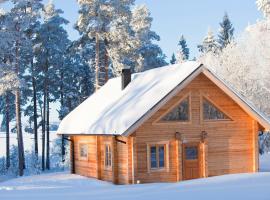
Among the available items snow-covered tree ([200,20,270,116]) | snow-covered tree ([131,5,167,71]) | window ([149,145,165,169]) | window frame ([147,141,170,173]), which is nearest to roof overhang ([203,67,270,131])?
window frame ([147,141,170,173])

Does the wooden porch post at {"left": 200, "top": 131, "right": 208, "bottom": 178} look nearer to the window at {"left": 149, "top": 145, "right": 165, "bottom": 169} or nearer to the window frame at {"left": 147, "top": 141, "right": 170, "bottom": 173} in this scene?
the window frame at {"left": 147, "top": 141, "right": 170, "bottom": 173}

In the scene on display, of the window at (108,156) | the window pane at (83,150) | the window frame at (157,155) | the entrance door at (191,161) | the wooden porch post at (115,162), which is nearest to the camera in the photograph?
the window frame at (157,155)

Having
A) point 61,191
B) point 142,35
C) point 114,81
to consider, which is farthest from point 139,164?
point 142,35

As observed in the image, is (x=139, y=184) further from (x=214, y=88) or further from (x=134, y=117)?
(x=214, y=88)

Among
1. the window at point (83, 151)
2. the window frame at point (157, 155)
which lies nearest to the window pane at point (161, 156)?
the window frame at point (157, 155)

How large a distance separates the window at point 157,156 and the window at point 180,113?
4.85 ft

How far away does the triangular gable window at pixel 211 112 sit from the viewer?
83.7 feet

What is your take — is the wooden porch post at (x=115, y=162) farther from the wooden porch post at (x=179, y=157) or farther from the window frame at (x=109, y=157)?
the wooden porch post at (x=179, y=157)

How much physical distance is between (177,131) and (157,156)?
5.39 ft

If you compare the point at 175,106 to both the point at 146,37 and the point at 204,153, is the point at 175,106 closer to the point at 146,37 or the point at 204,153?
the point at 204,153

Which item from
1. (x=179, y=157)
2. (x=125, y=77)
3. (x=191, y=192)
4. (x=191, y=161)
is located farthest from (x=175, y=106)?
(x=191, y=192)

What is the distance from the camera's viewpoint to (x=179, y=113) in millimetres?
24922

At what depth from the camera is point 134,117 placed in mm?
23406

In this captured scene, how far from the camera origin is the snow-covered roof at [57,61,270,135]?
77.4ft
